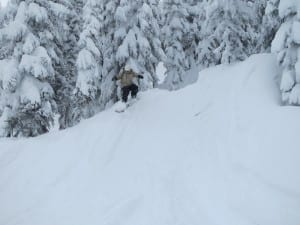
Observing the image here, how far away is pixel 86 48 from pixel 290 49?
1375 cm

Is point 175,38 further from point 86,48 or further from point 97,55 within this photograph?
point 86,48

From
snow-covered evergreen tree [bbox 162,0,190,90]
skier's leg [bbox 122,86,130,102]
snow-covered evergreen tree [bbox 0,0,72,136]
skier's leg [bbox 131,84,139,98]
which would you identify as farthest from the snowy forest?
snow-covered evergreen tree [bbox 162,0,190,90]

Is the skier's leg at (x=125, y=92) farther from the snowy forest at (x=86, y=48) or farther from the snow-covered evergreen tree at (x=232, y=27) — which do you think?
the snow-covered evergreen tree at (x=232, y=27)

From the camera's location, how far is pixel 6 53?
799 inches

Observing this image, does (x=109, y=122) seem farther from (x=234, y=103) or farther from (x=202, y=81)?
(x=234, y=103)

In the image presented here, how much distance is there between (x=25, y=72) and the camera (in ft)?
64.9

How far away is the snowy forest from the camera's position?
63.6 ft

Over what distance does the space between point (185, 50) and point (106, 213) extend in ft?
81.3

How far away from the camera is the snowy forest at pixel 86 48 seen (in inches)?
763

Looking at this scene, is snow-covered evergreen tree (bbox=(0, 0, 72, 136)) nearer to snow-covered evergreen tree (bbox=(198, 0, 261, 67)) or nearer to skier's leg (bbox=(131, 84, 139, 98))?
skier's leg (bbox=(131, 84, 139, 98))

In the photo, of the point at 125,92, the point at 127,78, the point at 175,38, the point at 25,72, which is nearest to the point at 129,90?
the point at 125,92

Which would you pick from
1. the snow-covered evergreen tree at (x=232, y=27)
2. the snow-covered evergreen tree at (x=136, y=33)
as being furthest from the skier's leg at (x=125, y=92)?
the snow-covered evergreen tree at (x=232, y=27)

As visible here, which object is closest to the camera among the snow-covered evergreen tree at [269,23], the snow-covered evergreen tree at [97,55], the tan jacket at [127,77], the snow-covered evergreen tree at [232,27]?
the snow-covered evergreen tree at [269,23]

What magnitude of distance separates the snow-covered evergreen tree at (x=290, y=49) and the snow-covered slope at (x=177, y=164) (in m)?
0.58
